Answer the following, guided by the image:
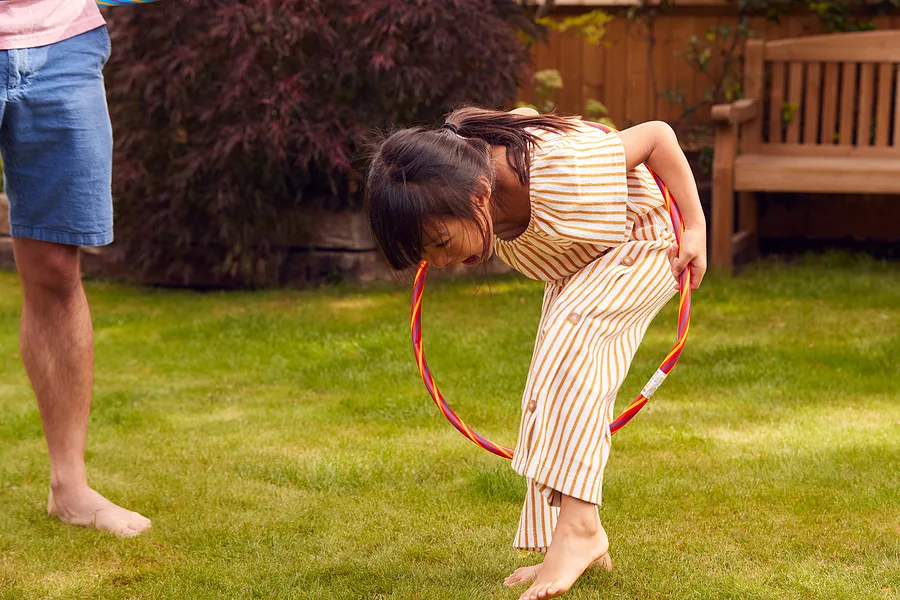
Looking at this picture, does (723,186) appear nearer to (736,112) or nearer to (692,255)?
(736,112)

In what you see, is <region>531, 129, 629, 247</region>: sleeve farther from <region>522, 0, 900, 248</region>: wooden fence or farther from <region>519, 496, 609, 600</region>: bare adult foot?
<region>522, 0, 900, 248</region>: wooden fence

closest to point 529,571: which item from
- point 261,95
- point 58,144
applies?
point 58,144

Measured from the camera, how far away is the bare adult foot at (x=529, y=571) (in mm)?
2441

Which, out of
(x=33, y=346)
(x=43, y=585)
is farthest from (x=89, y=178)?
(x=43, y=585)

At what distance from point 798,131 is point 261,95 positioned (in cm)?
330

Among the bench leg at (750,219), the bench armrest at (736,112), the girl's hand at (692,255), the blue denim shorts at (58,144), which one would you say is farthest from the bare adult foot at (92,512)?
the bench leg at (750,219)

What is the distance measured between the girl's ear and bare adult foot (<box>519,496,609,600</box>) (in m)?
0.62

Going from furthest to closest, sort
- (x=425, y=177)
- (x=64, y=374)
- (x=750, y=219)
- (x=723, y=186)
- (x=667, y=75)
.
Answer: (x=667, y=75), (x=750, y=219), (x=723, y=186), (x=64, y=374), (x=425, y=177)

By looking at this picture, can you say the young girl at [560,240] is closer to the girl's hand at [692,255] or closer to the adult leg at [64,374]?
the girl's hand at [692,255]

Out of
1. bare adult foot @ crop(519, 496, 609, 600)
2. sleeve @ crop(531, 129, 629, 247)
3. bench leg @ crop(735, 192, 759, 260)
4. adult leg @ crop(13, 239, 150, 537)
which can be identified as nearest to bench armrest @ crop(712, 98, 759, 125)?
bench leg @ crop(735, 192, 759, 260)

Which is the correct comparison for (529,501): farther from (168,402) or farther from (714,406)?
(168,402)

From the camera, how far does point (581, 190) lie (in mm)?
2250

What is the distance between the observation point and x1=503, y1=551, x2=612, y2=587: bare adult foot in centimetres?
244

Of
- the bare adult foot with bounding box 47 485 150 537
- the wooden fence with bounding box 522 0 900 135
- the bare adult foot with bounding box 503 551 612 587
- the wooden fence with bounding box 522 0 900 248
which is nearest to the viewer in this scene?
the bare adult foot with bounding box 503 551 612 587
